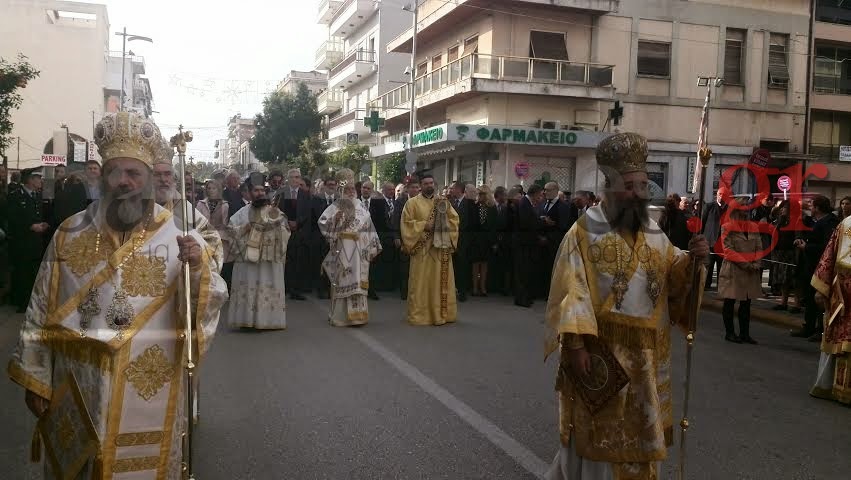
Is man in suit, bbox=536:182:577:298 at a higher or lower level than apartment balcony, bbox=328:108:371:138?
lower

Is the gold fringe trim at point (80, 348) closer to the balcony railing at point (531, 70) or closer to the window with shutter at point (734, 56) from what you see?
the balcony railing at point (531, 70)

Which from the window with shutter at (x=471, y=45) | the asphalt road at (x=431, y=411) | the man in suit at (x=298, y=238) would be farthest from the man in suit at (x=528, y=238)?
the window with shutter at (x=471, y=45)

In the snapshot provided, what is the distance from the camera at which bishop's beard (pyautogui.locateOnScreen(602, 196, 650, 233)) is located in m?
3.83

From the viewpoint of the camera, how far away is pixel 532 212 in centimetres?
1371

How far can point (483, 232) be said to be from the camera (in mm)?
14125

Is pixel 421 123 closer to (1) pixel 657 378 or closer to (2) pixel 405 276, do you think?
(2) pixel 405 276

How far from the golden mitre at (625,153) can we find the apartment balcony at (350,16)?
45.4 metres

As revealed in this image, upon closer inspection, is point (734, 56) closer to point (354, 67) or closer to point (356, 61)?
point (356, 61)

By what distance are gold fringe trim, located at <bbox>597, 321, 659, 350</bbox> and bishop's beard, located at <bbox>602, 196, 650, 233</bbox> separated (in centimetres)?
47

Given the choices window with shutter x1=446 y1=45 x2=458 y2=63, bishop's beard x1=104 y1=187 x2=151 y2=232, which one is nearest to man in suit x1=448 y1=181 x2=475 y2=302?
bishop's beard x1=104 y1=187 x2=151 y2=232

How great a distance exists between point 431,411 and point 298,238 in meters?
8.30

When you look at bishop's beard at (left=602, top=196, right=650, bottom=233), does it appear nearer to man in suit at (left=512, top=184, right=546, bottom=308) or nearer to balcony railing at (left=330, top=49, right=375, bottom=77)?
man in suit at (left=512, top=184, right=546, bottom=308)

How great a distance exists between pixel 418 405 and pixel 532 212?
7976 millimetres

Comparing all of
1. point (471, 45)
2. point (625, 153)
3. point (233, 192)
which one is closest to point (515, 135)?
point (471, 45)
